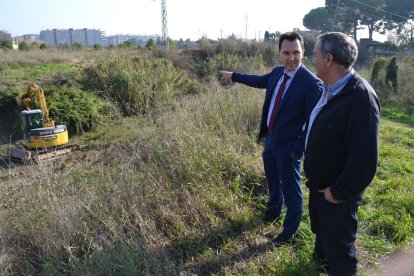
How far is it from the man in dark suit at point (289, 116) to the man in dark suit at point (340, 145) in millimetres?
594

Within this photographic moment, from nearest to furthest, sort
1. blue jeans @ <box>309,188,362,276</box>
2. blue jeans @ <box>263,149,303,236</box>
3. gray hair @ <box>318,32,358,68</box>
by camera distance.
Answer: gray hair @ <box>318,32,358,68</box> < blue jeans @ <box>309,188,362,276</box> < blue jeans @ <box>263,149,303,236</box>

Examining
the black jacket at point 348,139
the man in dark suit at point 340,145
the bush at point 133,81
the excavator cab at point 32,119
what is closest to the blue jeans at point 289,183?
the man in dark suit at point 340,145

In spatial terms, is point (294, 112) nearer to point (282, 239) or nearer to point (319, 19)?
point (282, 239)

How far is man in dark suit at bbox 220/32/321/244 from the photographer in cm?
309

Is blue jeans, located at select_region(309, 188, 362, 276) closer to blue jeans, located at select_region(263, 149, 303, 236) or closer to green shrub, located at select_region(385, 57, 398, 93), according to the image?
blue jeans, located at select_region(263, 149, 303, 236)

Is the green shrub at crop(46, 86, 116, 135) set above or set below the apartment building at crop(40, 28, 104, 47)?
below

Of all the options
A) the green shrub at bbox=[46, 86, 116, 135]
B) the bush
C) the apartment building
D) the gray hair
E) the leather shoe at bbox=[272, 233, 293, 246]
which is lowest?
the leather shoe at bbox=[272, 233, 293, 246]

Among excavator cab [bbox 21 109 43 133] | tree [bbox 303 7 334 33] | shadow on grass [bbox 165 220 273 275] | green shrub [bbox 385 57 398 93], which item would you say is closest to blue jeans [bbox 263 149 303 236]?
shadow on grass [bbox 165 220 273 275]

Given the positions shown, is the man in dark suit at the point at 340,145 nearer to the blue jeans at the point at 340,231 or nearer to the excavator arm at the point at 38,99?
the blue jeans at the point at 340,231

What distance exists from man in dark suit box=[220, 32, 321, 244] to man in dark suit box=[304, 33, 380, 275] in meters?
0.59

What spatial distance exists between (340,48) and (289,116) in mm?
1029

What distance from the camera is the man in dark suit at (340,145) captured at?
7.04 ft

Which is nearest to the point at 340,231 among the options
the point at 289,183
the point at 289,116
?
the point at 289,183

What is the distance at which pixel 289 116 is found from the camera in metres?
3.18
